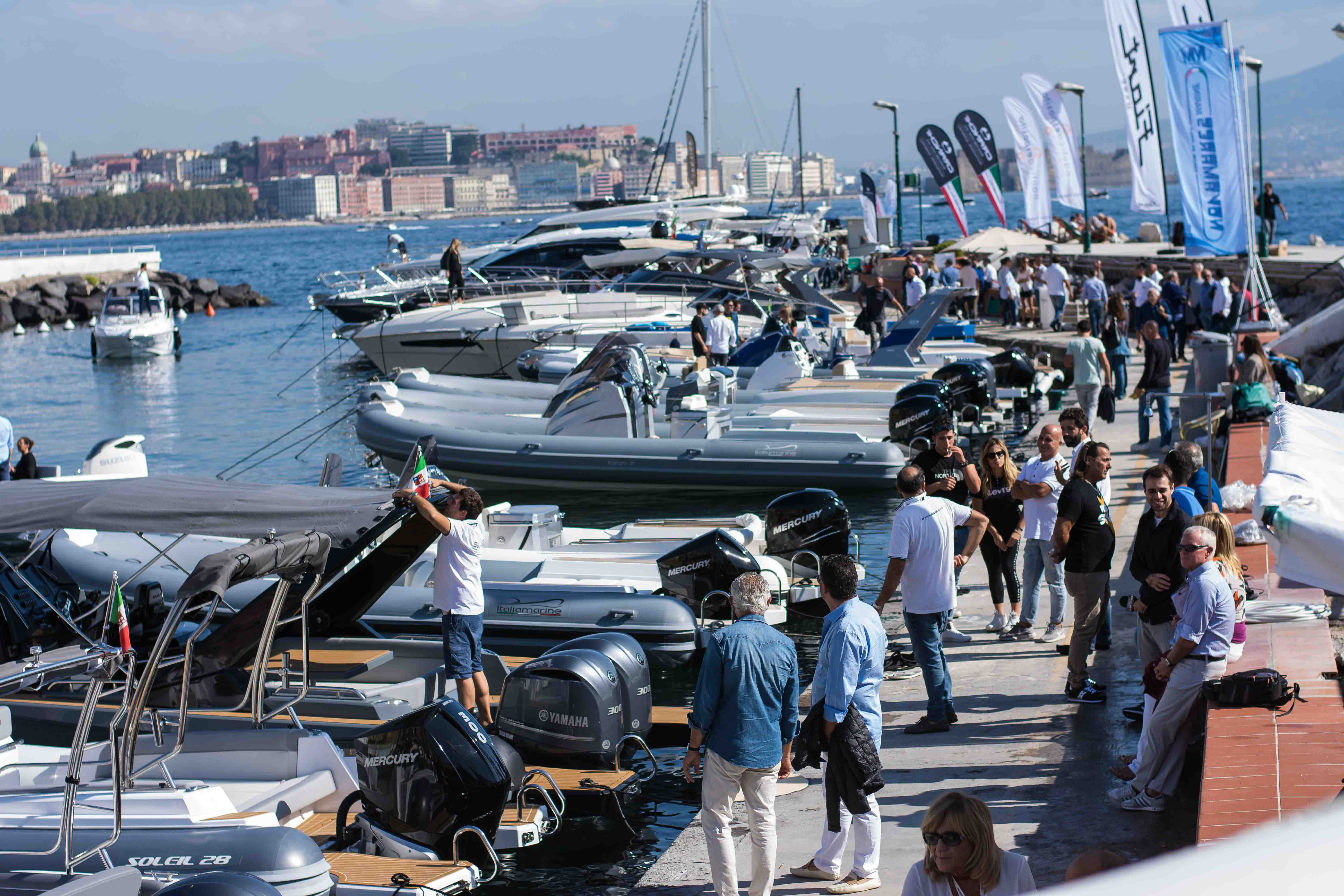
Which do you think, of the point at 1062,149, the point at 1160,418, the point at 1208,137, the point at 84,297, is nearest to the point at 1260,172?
the point at 1062,149

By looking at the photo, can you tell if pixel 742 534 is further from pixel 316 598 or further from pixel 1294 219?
A: pixel 1294 219

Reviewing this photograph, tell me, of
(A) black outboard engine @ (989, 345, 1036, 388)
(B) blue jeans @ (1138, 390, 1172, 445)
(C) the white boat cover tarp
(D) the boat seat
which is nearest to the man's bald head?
(C) the white boat cover tarp

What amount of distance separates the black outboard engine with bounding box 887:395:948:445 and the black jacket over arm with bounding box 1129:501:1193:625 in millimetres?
7977

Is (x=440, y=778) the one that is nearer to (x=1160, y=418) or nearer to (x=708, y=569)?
(x=708, y=569)

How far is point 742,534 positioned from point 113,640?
504 centimetres

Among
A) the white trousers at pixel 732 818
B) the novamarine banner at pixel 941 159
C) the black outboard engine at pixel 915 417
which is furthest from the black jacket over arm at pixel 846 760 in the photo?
the novamarine banner at pixel 941 159

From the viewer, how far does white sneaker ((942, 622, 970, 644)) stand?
874 cm

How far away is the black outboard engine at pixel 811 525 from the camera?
9773 mm

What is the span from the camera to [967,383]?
614 inches

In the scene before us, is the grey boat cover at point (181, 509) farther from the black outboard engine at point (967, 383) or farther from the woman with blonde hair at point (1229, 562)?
the black outboard engine at point (967, 383)

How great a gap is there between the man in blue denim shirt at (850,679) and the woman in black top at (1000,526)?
3.06m

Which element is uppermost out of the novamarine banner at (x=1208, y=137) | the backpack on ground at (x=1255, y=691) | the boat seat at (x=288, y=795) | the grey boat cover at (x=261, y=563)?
the novamarine banner at (x=1208, y=137)

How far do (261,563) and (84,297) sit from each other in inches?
1999

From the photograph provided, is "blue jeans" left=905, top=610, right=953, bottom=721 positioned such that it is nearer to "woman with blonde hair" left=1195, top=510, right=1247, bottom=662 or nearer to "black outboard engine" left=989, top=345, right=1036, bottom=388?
"woman with blonde hair" left=1195, top=510, right=1247, bottom=662
